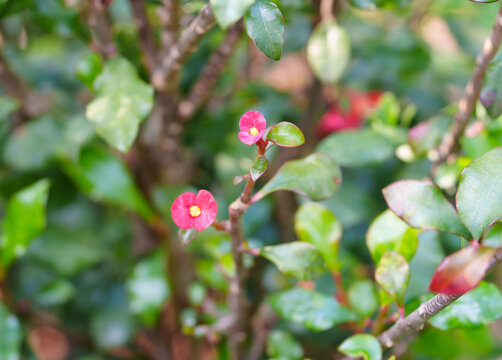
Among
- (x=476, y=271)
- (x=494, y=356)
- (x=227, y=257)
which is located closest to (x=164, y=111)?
(x=227, y=257)

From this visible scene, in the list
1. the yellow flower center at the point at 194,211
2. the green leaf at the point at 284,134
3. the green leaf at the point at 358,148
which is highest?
the green leaf at the point at 284,134

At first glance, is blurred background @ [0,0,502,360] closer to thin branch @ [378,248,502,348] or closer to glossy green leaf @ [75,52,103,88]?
glossy green leaf @ [75,52,103,88]

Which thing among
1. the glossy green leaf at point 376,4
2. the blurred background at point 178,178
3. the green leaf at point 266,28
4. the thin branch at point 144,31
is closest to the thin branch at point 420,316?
the blurred background at point 178,178

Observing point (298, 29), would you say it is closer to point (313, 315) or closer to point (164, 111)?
point (164, 111)

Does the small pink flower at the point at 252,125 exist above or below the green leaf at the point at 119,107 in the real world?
above

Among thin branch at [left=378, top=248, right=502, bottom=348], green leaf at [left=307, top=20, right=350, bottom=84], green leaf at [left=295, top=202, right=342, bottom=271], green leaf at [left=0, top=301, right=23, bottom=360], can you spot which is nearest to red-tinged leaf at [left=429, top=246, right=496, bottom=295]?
thin branch at [left=378, top=248, right=502, bottom=348]

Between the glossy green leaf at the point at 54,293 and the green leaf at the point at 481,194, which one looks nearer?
the green leaf at the point at 481,194

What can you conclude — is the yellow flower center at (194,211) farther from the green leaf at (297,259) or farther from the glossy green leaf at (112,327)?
the glossy green leaf at (112,327)
